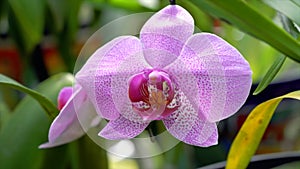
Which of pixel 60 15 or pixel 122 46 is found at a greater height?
pixel 122 46

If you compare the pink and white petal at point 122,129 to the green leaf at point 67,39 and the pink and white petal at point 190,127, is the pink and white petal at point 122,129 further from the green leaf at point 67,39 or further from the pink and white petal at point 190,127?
the green leaf at point 67,39

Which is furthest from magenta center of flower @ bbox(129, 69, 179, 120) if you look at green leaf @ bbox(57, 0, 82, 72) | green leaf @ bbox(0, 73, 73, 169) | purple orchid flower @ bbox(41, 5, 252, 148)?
green leaf @ bbox(57, 0, 82, 72)

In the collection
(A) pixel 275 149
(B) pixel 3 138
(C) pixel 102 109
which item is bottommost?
(A) pixel 275 149

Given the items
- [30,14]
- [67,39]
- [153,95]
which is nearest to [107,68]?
[153,95]

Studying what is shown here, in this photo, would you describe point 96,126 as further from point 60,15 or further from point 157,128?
point 60,15

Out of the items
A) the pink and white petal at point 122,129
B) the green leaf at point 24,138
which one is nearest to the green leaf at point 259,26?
the pink and white petal at point 122,129

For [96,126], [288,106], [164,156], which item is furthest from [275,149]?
[96,126]
